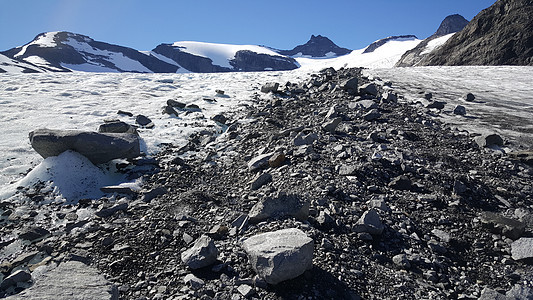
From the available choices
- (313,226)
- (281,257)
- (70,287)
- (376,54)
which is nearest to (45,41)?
(376,54)

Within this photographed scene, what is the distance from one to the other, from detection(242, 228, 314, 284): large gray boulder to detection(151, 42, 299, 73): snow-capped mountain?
503 feet

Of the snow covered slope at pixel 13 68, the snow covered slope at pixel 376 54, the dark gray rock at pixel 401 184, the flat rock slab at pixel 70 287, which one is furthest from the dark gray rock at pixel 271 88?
the snow covered slope at pixel 376 54

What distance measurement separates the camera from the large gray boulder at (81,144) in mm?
5598

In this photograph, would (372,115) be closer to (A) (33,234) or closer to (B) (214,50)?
(A) (33,234)

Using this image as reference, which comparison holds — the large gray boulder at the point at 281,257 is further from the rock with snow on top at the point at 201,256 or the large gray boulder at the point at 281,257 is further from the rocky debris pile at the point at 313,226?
the rock with snow on top at the point at 201,256

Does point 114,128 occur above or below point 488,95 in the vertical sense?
above

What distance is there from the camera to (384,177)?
5.04 meters

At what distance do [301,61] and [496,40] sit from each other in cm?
14108

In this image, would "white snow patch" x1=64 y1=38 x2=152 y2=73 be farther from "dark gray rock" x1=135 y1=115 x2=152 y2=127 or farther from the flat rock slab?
the flat rock slab

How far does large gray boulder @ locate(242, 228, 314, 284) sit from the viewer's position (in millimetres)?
2758

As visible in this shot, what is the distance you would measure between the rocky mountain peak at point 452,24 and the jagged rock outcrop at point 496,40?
126 metres

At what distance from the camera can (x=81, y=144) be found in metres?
5.68

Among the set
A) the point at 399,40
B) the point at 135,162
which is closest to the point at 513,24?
the point at 135,162

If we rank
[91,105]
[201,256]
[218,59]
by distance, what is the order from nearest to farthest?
[201,256] → [91,105] → [218,59]
